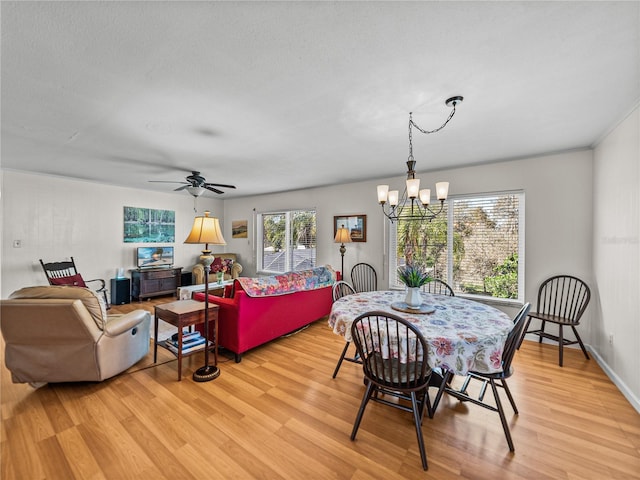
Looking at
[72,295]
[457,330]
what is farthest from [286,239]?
[457,330]

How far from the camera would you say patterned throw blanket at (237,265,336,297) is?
2936mm

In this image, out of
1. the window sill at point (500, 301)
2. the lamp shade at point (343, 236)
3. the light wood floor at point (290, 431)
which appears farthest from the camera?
the lamp shade at point (343, 236)

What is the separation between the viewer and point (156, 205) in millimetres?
6020

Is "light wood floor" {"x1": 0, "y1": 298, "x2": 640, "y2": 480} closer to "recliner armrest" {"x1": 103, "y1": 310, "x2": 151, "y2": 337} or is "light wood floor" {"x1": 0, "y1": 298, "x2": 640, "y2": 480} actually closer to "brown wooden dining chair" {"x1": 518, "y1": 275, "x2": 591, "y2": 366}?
"recliner armrest" {"x1": 103, "y1": 310, "x2": 151, "y2": 337}

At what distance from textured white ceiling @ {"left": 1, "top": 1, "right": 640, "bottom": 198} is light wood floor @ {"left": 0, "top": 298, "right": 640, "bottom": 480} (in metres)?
2.44

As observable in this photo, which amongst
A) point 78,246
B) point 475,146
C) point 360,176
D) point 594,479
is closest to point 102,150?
point 78,246

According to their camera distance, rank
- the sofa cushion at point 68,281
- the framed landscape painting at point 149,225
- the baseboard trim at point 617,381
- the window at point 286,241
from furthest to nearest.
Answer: the window at point 286,241 < the framed landscape painting at point 149,225 < the sofa cushion at point 68,281 < the baseboard trim at point 617,381

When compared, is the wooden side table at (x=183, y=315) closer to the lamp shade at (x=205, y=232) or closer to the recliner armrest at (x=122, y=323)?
the recliner armrest at (x=122, y=323)

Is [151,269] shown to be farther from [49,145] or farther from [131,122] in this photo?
[131,122]

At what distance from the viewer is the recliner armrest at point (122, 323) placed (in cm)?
238

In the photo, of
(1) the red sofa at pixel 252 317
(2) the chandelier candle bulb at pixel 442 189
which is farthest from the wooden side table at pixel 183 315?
(2) the chandelier candle bulb at pixel 442 189

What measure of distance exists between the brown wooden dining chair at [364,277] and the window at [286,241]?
1048mm

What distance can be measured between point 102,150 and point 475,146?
15.0 ft

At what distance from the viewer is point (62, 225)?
15.6ft
